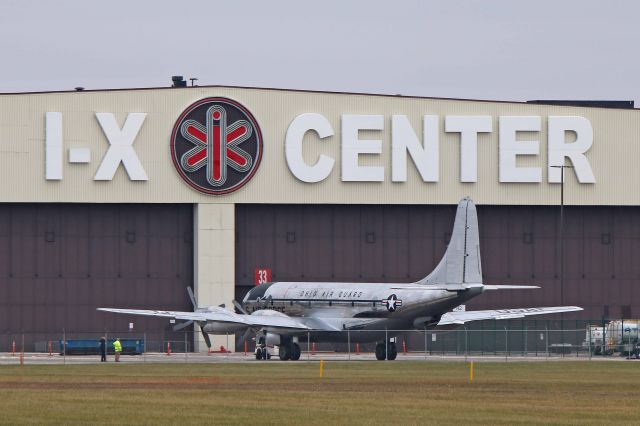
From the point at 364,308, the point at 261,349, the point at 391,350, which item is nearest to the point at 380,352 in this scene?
the point at 391,350

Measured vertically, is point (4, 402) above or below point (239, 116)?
below

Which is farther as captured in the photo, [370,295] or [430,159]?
[430,159]

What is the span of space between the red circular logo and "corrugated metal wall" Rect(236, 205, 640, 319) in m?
2.69

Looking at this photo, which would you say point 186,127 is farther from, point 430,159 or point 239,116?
point 430,159

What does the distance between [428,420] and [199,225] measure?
61.7 m

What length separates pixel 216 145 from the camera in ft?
330

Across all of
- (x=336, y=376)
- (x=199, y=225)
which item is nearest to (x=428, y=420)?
(x=336, y=376)

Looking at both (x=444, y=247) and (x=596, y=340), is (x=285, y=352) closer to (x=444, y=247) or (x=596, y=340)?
(x=596, y=340)

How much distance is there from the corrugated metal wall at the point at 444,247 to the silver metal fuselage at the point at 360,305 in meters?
15.1

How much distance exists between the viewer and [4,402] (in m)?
45.2

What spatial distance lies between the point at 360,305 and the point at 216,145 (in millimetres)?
24110

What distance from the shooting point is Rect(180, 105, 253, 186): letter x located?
100000 millimetres

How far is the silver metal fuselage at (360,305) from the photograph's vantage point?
7719 centimetres

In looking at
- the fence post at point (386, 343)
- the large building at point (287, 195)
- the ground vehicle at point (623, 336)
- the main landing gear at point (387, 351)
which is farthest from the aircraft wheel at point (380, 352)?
the large building at point (287, 195)
